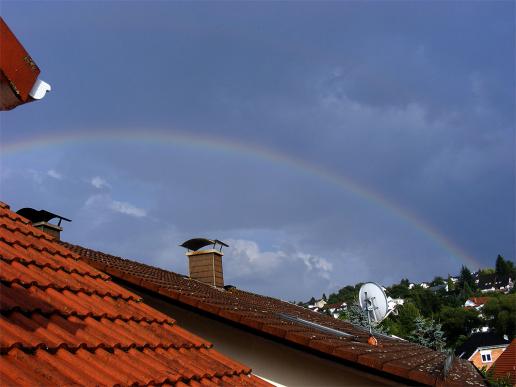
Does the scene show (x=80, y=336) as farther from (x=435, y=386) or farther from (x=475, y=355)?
(x=475, y=355)

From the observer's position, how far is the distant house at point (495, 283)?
14162 centimetres

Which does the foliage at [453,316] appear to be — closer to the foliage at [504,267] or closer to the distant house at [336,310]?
the distant house at [336,310]

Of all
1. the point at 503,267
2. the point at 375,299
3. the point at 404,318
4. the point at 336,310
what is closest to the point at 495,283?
the point at 503,267

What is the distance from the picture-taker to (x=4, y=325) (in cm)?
253

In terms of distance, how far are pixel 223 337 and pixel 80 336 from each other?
2856 millimetres

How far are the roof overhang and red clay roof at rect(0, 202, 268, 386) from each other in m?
1.19

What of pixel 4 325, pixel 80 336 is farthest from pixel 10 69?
pixel 80 336

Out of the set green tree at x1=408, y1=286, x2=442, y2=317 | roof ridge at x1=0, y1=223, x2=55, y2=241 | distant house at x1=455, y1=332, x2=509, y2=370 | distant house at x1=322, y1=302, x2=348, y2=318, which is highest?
green tree at x1=408, y1=286, x2=442, y2=317

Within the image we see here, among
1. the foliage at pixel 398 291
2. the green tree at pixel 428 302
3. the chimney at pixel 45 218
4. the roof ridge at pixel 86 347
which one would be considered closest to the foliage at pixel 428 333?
the chimney at pixel 45 218

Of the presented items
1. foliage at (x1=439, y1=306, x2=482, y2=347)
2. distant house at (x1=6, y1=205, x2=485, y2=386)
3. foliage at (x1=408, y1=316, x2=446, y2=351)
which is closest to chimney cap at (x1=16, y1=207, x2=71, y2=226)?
distant house at (x1=6, y1=205, x2=485, y2=386)

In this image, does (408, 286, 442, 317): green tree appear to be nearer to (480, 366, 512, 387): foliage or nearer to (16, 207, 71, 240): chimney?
(480, 366, 512, 387): foliage

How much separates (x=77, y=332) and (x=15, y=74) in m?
1.69

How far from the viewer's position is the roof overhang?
5.94ft

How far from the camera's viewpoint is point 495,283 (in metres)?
146
